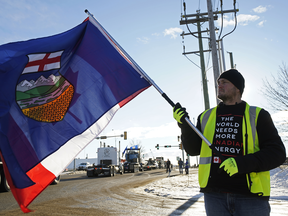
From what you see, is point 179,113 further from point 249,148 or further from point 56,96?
→ point 56,96

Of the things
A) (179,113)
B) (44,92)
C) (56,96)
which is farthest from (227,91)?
(44,92)

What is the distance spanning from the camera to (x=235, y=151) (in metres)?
2.44

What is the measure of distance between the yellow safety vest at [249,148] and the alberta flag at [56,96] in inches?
48.2

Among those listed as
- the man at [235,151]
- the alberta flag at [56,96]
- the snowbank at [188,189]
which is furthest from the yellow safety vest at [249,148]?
the snowbank at [188,189]

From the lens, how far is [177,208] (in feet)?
25.7

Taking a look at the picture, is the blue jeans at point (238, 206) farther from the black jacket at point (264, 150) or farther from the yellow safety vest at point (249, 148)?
the black jacket at point (264, 150)

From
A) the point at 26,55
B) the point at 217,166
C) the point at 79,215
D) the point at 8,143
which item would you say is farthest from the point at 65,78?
the point at 79,215

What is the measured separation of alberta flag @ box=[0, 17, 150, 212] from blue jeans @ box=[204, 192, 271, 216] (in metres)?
1.90

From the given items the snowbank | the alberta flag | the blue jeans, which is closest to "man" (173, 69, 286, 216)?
the blue jeans

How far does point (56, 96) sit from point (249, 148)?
2.64 meters

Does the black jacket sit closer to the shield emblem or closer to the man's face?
the man's face

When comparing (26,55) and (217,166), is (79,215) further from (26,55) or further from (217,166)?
(217,166)

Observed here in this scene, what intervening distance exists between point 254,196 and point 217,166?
Result: 40 centimetres

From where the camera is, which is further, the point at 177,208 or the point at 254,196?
the point at 177,208
